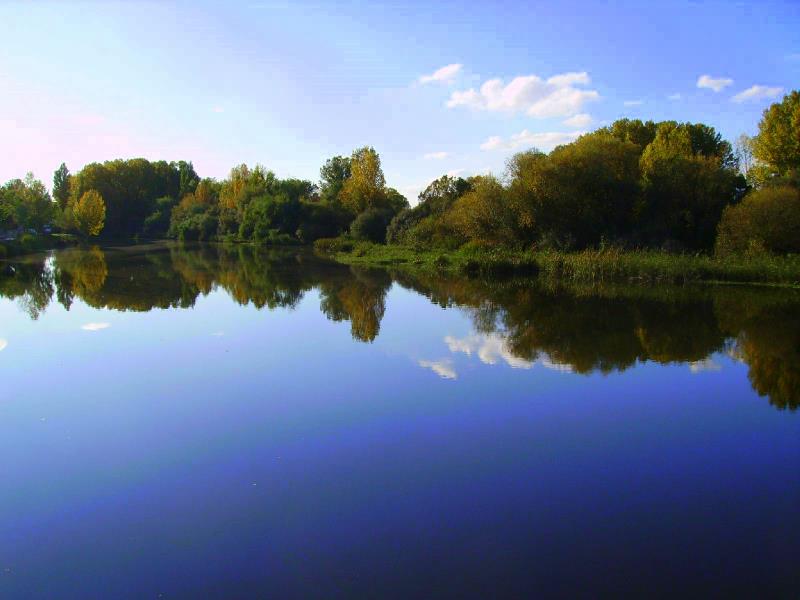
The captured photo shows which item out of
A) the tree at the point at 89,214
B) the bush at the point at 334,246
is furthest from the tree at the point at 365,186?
the tree at the point at 89,214

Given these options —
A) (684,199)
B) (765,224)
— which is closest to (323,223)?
(684,199)

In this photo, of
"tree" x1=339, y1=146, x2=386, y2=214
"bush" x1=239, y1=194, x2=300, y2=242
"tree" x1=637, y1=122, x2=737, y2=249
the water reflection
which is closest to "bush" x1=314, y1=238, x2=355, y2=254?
"tree" x1=339, y1=146, x2=386, y2=214

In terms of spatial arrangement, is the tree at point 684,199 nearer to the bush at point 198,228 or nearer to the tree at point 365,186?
the tree at point 365,186

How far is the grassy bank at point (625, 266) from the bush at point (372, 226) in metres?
16.3

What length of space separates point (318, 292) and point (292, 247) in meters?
31.5

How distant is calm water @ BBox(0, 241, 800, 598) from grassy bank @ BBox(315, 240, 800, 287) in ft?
29.3

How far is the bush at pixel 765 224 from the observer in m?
24.2

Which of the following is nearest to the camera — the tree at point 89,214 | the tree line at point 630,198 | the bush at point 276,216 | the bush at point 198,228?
the tree line at point 630,198

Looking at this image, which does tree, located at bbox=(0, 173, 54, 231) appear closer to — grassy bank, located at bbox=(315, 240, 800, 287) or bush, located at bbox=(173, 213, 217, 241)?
bush, located at bbox=(173, 213, 217, 241)

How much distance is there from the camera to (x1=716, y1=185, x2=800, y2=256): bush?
24156 mm

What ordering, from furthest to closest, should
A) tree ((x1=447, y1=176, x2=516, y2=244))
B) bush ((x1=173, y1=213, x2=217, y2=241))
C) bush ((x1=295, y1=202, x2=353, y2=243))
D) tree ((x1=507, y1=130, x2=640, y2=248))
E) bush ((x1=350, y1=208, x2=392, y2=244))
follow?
bush ((x1=173, y1=213, x2=217, y2=241)) < bush ((x1=295, y1=202, x2=353, y2=243)) < bush ((x1=350, y1=208, x2=392, y2=244)) < tree ((x1=447, y1=176, x2=516, y2=244)) < tree ((x1=507, y1=130, x2=640, y2=248))

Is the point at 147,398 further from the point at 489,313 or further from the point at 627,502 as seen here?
the point at 489,313

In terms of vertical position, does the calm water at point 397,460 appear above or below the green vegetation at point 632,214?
below

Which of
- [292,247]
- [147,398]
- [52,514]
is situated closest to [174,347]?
[147,398]
